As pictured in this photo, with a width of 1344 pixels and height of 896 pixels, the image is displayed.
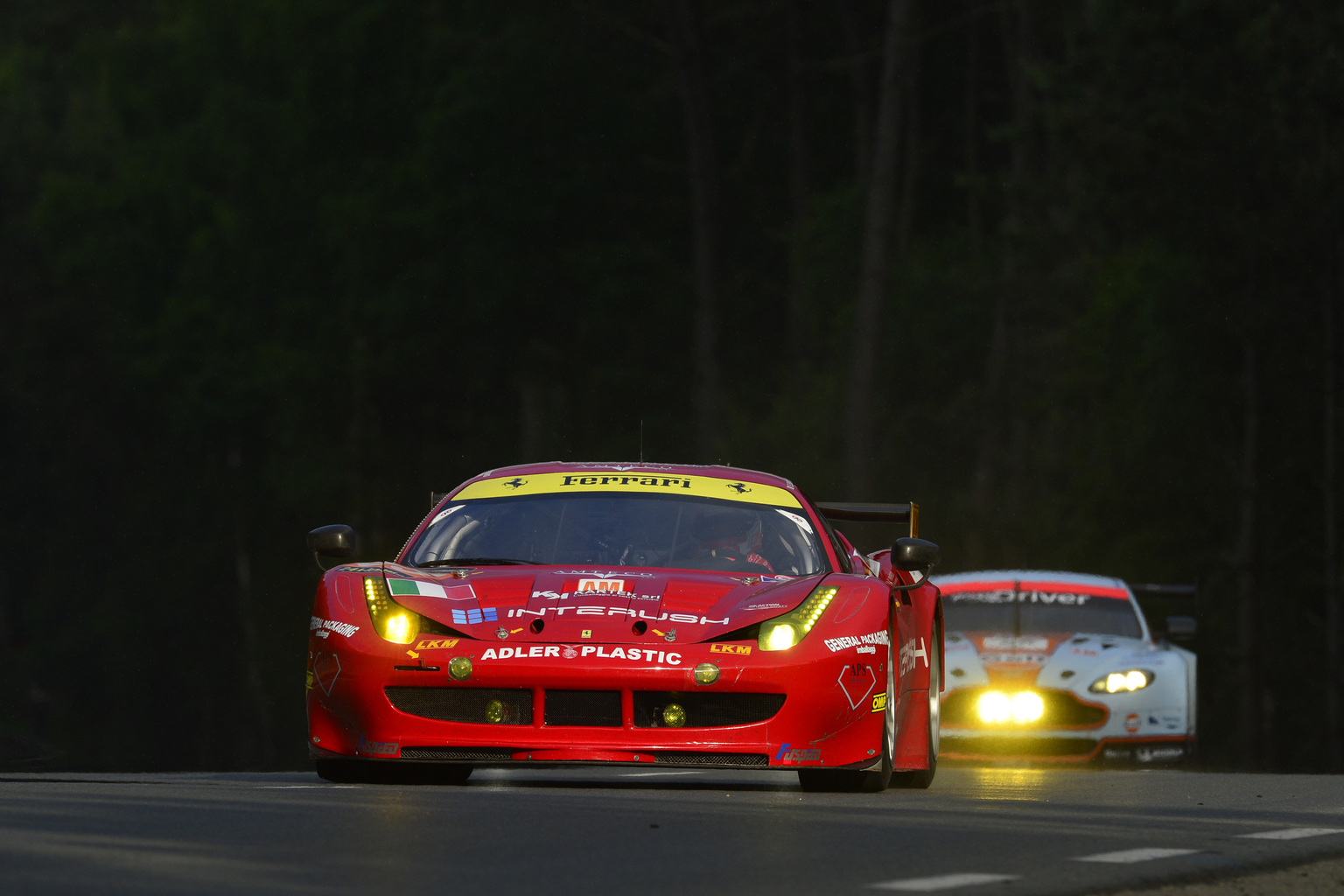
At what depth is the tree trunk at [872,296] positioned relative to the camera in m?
36.8

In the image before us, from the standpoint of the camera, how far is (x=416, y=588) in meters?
9.62

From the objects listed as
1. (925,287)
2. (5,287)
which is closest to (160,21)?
(5,287)

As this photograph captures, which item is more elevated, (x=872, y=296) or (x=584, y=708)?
(x=872, y=296)

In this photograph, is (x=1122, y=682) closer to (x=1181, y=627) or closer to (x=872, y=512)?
(x=1181, y=627)

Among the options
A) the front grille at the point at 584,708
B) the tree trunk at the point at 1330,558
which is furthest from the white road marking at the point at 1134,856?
the tree trunk at the point at 1330,558

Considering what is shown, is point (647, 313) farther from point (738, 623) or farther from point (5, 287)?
point (738, 623)

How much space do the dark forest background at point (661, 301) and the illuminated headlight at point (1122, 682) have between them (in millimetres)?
16756

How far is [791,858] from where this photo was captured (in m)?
6.97

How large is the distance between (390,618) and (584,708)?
2.80 feet

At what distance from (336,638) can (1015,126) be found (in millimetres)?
32156

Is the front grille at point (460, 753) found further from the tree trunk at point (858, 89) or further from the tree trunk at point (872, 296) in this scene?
the tree trunk at point (858, 89)

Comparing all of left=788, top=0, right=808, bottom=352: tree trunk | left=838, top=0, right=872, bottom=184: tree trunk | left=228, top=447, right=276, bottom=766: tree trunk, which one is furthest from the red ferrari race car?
left=228, top=447, right=276, bottom=766: tree trunk

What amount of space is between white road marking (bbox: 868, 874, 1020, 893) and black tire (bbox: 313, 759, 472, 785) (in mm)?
3385

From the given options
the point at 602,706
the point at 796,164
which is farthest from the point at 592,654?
the point at 796,164
